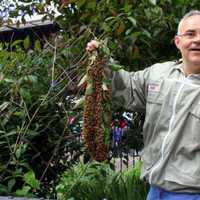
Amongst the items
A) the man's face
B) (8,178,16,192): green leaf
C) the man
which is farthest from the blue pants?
(8,178,16,192): green leaf

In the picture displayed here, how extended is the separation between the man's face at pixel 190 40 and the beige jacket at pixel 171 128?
0.08 m

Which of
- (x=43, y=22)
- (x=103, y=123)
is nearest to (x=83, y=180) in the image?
(x=103, y=123)

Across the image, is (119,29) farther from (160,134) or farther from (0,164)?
(0,164)

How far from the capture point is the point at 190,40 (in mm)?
2758

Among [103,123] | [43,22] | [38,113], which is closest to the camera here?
[103,123]

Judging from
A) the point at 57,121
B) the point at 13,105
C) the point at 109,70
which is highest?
the point at 109,70

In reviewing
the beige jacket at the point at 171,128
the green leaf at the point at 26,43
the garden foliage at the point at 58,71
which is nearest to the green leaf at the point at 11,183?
the garden foliage at the point at 58,71

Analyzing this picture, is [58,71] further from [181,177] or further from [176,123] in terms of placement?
[181,177]

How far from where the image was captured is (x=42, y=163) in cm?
396

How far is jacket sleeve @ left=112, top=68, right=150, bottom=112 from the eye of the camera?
9.81 feet

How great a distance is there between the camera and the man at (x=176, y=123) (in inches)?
104

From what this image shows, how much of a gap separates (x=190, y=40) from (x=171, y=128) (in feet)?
1.45

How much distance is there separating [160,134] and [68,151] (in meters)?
1.40

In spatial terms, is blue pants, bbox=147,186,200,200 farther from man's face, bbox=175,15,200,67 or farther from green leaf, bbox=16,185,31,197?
green leaf, bbox=16,185,31,197
